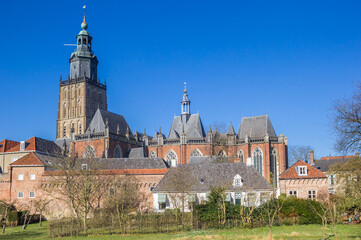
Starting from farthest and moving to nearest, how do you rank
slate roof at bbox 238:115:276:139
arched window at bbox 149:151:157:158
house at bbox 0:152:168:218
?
arched window at bbox 149:151:157:158
slate roof at bbox 238:115:276:139
house at bbox 0:152:168:218

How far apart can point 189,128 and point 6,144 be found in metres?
32.6

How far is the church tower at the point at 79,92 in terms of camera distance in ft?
295

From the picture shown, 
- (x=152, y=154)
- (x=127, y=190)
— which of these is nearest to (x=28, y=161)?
(x=127, y=190)

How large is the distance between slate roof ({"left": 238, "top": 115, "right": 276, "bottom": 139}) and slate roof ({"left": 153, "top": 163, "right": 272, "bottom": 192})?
2322cm

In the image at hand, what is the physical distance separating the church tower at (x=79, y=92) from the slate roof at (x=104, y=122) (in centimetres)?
1350

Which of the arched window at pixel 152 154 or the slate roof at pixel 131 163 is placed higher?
the arched window at pixel 152 154

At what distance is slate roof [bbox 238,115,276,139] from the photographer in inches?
2805

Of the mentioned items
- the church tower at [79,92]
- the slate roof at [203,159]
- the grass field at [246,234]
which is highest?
the church tower at [79,92]

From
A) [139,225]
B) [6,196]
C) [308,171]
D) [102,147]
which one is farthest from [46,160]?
[308,171]

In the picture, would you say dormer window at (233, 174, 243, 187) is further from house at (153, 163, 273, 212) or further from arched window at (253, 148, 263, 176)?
arched window at (253, 148, 263, 176)

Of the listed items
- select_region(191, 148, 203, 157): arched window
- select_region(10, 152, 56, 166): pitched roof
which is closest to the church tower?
select_region(191, 148, 203, 157): arched window

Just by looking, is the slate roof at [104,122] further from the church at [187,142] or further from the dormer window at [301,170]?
the dormer window at [301,170]

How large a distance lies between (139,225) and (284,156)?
4271 centimetres

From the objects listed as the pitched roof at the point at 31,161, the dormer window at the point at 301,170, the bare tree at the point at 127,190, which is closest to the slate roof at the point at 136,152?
the bare tree at the point at 127,190
